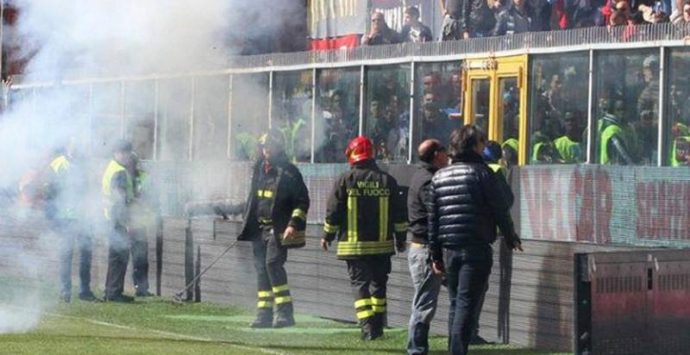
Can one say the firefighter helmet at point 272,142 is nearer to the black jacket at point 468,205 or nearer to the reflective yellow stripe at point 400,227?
the reflective yellow stripe at point 400,227

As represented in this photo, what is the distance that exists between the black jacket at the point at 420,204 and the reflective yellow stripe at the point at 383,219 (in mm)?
1074

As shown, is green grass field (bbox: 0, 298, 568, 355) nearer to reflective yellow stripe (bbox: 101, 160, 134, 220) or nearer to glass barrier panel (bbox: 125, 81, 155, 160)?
reflective yellow stripe (bbox: 101, 160, 134, 220)

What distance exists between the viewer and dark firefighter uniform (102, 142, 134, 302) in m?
19.1

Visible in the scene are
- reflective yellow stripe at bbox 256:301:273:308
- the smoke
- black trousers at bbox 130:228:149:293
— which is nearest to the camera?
reflective yellow stripe at bbox 256:301:273:308

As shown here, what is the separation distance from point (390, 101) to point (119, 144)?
127 inches

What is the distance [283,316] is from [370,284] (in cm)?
151

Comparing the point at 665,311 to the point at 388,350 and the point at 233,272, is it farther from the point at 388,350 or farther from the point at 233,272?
the point at 233,272

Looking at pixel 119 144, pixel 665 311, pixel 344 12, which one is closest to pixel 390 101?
pixel 119 144

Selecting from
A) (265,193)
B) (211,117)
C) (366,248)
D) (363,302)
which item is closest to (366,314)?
(363,302)

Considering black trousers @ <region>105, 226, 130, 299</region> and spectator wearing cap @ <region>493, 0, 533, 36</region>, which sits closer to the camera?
spectator wearing cap @ <region>493, 0, 533, 36</region>

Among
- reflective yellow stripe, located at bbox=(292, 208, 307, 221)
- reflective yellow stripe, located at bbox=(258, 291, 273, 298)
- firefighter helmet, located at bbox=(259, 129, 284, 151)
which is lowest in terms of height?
reflective yellow stripe, located at bbox=(258, 291, 273, 298)

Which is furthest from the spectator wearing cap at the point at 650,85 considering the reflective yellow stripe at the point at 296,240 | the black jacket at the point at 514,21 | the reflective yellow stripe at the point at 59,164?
the reflective yellow stripe at the point at 59,164

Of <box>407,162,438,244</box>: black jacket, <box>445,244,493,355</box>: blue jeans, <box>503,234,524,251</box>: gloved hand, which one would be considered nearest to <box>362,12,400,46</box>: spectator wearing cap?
<box>407,162,438,244</box>: black jacket

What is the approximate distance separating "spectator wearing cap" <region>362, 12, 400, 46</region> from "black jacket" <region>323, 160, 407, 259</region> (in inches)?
203
